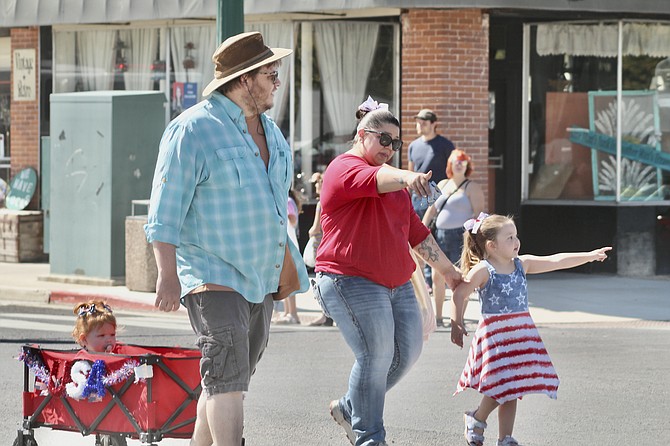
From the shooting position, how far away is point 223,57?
5.62 m

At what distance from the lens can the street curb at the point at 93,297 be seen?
44.2 ft

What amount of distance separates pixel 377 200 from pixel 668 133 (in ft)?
34.6

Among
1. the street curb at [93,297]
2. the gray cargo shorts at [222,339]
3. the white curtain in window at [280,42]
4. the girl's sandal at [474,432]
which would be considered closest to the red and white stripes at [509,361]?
the girl's sandal at [474,432]

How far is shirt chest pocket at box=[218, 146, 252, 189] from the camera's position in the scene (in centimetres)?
544

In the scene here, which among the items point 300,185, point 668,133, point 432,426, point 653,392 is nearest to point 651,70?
point 668,133

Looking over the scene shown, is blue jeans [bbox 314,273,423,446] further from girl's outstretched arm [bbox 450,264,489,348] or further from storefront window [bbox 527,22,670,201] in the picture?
storefront window [bbox 527,22,670,201]

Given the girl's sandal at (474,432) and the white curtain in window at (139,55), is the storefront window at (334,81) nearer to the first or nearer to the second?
the white curtain in window at (139,55)

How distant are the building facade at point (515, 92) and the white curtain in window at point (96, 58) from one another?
0.89 metres

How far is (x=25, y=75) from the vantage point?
720 inches

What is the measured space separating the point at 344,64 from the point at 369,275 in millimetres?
9960

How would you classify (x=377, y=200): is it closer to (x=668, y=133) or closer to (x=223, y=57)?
(x=223, y=57)

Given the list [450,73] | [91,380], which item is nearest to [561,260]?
[91,380]

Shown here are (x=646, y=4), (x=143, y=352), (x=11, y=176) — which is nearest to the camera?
(x=143, y=352)

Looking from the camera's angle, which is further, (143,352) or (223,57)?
(143,352)
